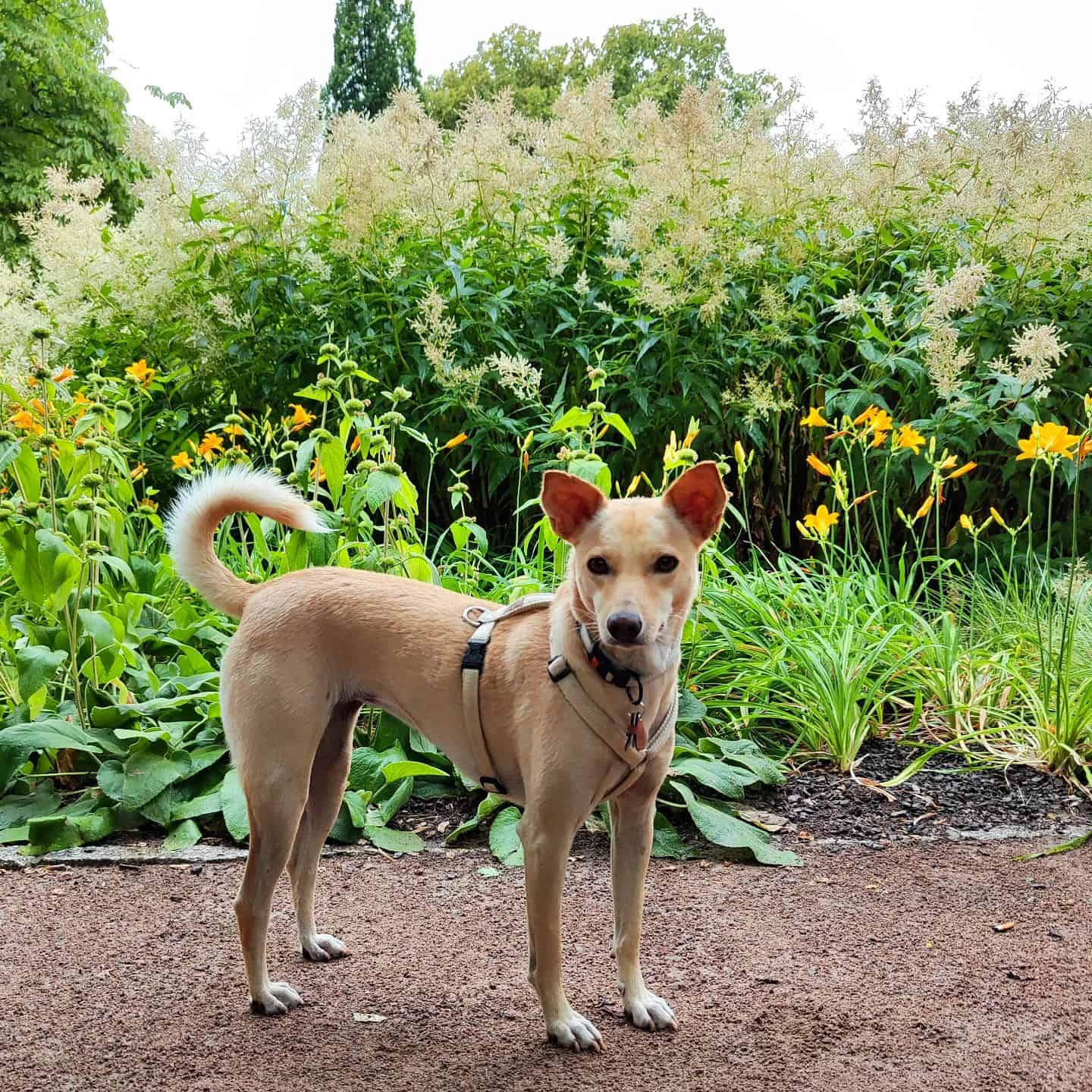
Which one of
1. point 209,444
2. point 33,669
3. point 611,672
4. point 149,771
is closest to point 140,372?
point 209,444

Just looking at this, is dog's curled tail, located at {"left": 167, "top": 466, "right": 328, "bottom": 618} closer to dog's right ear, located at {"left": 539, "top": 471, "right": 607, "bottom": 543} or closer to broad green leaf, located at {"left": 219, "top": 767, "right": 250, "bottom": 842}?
dog's right ear, located at {"left": 539, "top": 471, "right": 607, "bottom": 543}

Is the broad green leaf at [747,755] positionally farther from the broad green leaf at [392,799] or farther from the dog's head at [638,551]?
the dog's head at [638,551]

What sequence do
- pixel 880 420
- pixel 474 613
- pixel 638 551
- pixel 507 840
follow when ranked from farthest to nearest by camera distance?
pixel 880 420
pixel 507 840
pixel 474 613
pixel 638 551

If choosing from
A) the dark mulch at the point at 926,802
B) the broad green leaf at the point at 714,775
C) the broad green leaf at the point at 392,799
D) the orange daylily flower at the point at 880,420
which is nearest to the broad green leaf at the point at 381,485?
the broad green leaf at the point at 392,799

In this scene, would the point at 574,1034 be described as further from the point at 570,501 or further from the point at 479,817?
the point at 479,817

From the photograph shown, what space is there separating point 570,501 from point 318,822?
1212 mm

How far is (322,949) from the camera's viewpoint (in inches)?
115

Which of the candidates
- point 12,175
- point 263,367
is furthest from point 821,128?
point 12,175

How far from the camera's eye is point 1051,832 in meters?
3.66

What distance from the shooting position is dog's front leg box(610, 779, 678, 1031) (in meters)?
2.54

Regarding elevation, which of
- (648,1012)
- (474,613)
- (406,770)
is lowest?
(648,1012)

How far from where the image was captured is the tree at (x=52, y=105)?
19969 millimetres

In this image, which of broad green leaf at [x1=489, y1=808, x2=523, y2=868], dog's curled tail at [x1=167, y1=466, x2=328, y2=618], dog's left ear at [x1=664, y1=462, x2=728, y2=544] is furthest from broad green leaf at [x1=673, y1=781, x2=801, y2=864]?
dog's curled tail at [x1=167, y1=466, x2=328, y2=618]

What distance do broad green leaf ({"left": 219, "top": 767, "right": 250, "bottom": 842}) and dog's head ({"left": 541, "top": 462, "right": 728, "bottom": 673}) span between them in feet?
5.86
